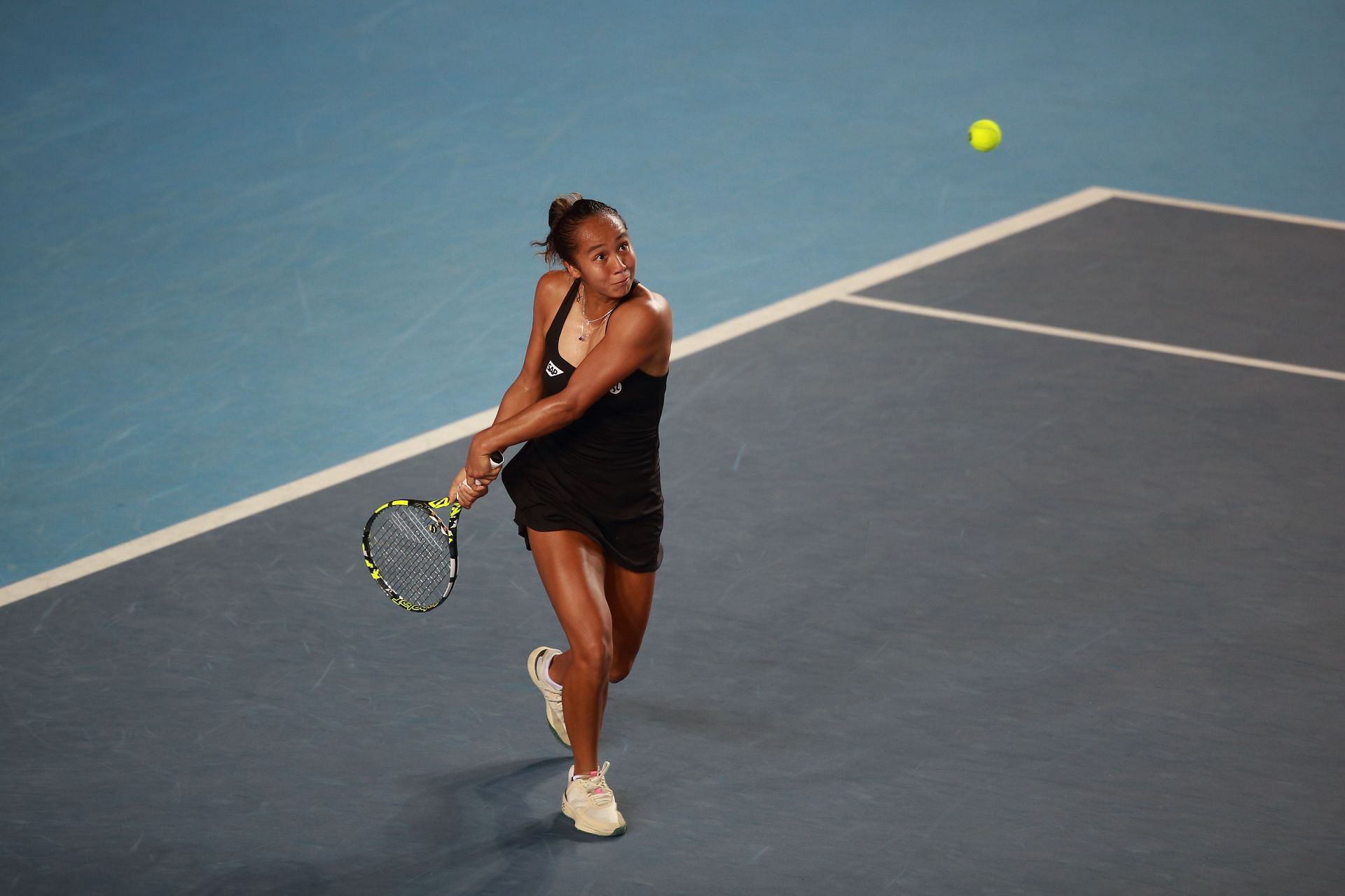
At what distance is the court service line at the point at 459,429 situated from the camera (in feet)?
22.6

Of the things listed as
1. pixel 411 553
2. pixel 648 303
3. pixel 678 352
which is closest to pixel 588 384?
pixel 648 303

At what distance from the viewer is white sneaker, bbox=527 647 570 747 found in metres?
5.60

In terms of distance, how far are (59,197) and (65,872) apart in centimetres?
708

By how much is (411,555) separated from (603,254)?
1.20 m

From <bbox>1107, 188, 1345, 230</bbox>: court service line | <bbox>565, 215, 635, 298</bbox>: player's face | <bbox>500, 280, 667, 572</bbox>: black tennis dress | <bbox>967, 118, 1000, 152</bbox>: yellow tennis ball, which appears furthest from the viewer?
<bbox>1107, 188, 1345, 230</bbox>: court service line

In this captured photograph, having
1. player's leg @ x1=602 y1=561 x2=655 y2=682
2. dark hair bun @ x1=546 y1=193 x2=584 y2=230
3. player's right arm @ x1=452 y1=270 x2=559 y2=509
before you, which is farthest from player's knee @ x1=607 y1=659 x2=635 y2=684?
dark hair bun @ x1=546 y1=193 x2=584 y2=230

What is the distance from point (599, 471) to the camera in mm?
5191

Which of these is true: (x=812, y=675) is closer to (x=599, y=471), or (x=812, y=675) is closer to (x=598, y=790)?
(x=598, y=790)

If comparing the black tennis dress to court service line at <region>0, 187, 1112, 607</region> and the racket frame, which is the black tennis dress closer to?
the racket frame

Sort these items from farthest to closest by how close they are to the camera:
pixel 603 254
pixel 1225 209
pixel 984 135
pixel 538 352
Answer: pixel 1225 209
pixel 984 135
pixel 538 352
pixel 603 254

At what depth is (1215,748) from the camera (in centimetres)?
557

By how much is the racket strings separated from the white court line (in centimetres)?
179

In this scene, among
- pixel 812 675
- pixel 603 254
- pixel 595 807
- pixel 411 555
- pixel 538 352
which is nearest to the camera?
pixel 603 254

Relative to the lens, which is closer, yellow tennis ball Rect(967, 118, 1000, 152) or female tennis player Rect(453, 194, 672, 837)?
female tennis player Rect(453, 194, 672, 837)
